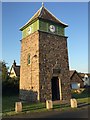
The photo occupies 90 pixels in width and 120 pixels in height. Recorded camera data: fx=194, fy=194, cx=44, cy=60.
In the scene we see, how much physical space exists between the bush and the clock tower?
26.2ft

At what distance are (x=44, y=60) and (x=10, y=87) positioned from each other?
13.3m

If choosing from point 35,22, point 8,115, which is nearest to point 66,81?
point 35,22

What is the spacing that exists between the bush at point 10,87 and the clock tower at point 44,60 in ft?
26.2

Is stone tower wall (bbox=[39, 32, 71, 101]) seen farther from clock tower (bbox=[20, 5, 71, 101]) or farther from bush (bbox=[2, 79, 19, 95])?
bush (bbox=[2, 79, 19, 95])

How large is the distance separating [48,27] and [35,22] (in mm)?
1693

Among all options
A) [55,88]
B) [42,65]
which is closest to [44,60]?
[42,65]

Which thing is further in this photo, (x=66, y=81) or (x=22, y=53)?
(x=22, y=53)

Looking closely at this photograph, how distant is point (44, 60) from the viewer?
73.8ft

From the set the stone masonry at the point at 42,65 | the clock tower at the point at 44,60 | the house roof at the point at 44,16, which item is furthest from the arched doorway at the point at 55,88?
the house roof at the point at 44,16

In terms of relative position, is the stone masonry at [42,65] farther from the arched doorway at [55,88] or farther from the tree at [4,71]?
the tree at [4,71]

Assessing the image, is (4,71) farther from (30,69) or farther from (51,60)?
(51,60)

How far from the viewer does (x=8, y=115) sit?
46.7 ft

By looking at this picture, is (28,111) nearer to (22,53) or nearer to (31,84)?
(31,84)

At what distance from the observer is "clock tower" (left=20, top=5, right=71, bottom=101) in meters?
22.1
